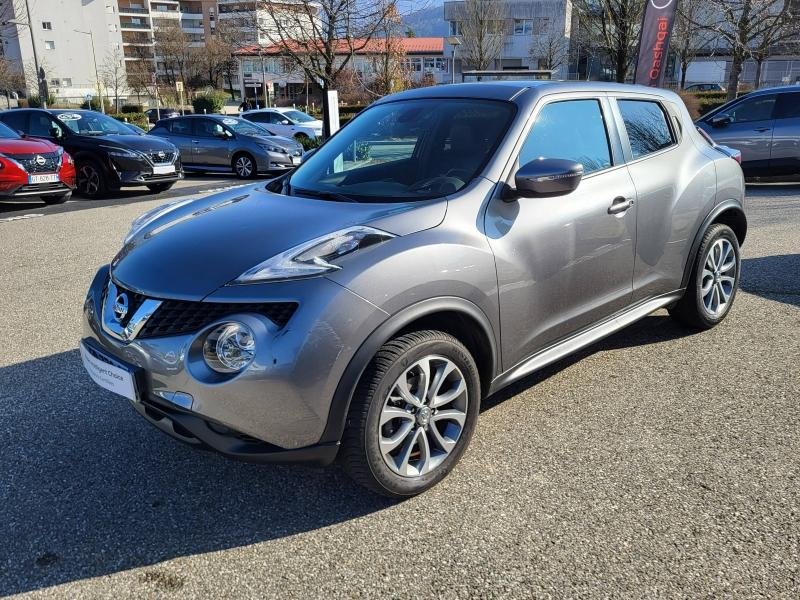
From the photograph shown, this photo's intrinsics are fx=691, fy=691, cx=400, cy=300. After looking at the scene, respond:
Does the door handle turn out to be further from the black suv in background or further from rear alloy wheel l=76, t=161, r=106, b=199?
rear alloy wheel l=76, t=161, r=106, b=199

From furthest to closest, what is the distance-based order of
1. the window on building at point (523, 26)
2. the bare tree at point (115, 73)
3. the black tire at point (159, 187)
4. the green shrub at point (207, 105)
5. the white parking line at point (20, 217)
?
the bare tree at point (115, 73)
the window on building at point (523, 26)
the green shrub at point (207, 105)
the black tire at point (159, 187)
the white parking line at point (20, 217)

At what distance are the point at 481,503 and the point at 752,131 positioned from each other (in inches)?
458

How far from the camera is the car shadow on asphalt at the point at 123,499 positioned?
2.58m

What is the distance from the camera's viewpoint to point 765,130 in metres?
12.0

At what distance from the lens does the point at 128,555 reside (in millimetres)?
2564

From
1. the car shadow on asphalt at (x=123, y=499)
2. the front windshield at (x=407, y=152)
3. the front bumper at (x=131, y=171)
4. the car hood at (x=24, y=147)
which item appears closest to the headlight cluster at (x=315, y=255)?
the front windshield at (x=407, y=152)

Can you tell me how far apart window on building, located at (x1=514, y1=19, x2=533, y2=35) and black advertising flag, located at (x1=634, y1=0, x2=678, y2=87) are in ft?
168

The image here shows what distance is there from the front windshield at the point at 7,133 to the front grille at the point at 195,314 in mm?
10442

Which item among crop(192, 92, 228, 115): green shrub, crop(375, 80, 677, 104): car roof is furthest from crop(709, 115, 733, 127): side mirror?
crop(192, 92, 228, 115): green shrub

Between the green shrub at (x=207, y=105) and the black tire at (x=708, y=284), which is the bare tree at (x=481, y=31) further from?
the black tire at (x=708, y=284)

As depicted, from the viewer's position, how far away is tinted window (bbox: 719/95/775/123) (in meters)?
12.1

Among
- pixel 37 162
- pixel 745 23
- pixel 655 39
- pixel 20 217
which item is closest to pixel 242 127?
pixel 37 162

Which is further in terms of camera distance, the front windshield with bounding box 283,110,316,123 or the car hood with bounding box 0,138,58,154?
the front windshield with bounding box 283,110,316,123

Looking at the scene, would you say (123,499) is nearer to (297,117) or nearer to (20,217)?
(20,217)
